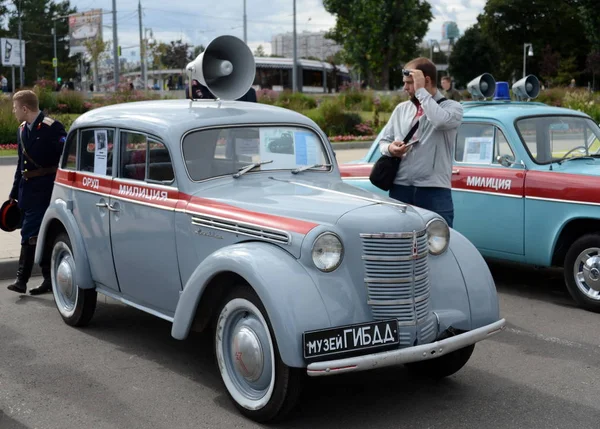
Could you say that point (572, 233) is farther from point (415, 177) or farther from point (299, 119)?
point (299, 119)

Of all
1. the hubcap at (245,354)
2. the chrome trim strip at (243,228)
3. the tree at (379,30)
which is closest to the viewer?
the hubcap at (245,354)

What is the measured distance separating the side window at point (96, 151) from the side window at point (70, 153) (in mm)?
114

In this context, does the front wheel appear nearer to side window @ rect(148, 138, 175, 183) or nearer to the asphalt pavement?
the asphalt pavement

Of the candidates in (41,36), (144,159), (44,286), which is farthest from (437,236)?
(41,36)

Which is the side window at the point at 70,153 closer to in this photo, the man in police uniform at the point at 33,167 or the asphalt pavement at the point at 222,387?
the man in police uniform at the point at 33,167

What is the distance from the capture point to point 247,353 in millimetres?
4445

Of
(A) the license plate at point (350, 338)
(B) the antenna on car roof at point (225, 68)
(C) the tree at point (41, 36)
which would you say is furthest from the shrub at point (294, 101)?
(C) the tree at point (41, 36)

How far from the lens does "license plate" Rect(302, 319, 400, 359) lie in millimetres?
4062

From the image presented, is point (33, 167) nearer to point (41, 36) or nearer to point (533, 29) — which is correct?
point (533, 29)

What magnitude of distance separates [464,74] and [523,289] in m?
76.2

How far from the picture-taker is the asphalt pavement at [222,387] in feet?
14.8

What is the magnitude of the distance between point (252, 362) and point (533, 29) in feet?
238

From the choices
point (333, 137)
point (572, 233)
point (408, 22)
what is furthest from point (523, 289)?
point (408, 22)

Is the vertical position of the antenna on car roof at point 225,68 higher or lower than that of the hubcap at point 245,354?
higher
